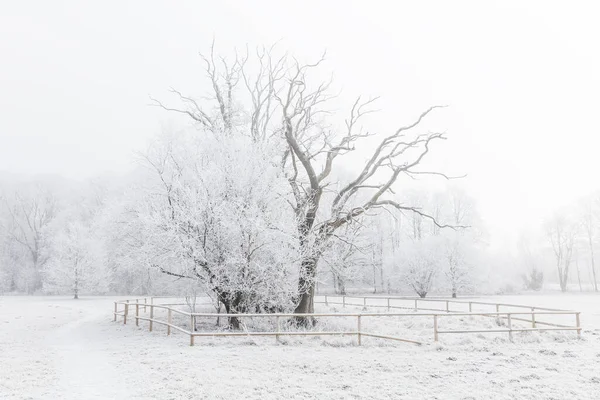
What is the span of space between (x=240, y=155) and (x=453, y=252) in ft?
124

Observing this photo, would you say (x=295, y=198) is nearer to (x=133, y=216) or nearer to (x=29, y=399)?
(x=133, y=216)

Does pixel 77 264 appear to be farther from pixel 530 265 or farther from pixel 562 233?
pixel 562 233

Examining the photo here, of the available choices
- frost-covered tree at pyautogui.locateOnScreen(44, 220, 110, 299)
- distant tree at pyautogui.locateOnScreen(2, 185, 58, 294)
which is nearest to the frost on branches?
frost-covered tree at pyautogui.locateOnScreen(44, 220, 110, 299)

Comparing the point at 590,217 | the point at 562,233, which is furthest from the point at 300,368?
the point at 562,233

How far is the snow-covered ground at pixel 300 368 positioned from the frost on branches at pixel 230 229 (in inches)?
96.9

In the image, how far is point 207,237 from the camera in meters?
16.6

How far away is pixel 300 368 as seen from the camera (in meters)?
11.2

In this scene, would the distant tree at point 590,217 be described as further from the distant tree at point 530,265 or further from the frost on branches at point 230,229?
the frost on branches at point 230,229

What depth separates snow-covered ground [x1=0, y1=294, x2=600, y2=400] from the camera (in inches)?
364

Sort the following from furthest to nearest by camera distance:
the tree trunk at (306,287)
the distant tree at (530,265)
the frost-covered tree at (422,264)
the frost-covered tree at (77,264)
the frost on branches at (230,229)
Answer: the distant tree at (530,265) → the frost-covered tree at (77,264) → the frost-covered tree at (422,264) → the tree trunk at (306,287) → the frost on branches at (230,229)

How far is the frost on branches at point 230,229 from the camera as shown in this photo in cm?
1628

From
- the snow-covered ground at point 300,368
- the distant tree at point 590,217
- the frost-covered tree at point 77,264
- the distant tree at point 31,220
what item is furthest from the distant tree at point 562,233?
the distant tree at point 31,220

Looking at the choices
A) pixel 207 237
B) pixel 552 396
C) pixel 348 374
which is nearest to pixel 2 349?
pixel 207 237

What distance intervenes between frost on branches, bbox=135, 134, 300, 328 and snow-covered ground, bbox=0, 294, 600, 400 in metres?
2.46
